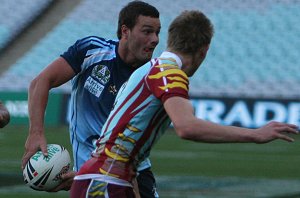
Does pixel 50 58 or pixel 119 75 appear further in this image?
pixel 50 58

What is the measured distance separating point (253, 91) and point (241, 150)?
163 inches

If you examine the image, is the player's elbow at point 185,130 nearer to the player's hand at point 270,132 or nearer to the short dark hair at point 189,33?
the player's hand at point 270,132

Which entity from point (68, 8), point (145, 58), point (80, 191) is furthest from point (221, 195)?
point (68, 8)

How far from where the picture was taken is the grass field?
9492mm

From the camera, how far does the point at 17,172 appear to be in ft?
36.3

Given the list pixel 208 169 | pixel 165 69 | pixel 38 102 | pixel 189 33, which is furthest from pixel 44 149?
pixel 208 169

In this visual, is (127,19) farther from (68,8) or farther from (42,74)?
(68,8)

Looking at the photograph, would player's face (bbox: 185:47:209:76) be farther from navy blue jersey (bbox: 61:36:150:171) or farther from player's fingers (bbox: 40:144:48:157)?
navy blue jersey (bbox: 61:36:150:171)

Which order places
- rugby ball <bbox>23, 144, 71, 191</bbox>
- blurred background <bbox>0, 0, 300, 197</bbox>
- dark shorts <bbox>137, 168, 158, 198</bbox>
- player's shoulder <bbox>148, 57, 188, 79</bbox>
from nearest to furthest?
player's shoulder <bbox>148, 57, 188, 79</bbox>
rugby ball <bbox>23, 144, 71, 191</bbox>
dark shorts <bbox>137, 168, 158, 198</bbox>
blurred background <bbox>0, 0, 300, 197</bbox>

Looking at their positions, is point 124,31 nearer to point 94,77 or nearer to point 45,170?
point 94,77

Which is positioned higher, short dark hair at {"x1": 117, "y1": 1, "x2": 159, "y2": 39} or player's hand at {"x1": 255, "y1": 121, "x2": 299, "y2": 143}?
short dark hair at {"x1": 117, "y1": 1, "x2": 159, "y2": 39}

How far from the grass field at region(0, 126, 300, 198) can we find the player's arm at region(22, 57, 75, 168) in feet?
12.0

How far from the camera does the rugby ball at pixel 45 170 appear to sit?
5.14m

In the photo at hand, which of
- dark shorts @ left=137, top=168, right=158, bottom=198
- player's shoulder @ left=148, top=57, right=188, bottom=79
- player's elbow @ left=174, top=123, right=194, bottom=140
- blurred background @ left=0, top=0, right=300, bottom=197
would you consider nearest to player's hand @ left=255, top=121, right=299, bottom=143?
player's elbow @ left=174, top=123, right=194, bottom=140
